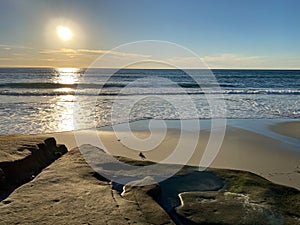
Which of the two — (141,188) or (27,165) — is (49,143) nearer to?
(27,165)

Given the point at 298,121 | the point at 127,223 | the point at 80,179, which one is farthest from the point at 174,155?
the point at 298,121

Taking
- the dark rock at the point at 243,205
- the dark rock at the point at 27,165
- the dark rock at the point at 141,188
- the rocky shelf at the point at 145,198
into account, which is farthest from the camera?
the dark rock at the point at 27,165

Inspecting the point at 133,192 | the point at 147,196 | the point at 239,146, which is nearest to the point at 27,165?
the point at 133,192

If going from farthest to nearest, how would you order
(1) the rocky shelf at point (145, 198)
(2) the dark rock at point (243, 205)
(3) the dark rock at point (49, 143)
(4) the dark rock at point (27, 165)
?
1. (3) the dark rock at point (49, 143)
2. (4) the dark rock at point (27, 165)
3. (2) the dark rock at point (243, 205)
4. (1) the rocky shelf at point (145, 198)

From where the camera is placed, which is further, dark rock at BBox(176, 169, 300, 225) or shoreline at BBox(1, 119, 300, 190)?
shoreline at BBox(1, 119, 300, 190)

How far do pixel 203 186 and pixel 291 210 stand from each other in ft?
3.80

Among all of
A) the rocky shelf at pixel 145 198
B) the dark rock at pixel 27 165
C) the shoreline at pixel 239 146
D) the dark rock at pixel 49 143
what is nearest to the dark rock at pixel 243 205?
the rocky shelf at pixel 145 198

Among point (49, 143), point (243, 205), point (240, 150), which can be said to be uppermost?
point (49, 143)

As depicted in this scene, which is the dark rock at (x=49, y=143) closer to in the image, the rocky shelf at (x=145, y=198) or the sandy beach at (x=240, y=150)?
the rocky shelf at (x=145, y=198)

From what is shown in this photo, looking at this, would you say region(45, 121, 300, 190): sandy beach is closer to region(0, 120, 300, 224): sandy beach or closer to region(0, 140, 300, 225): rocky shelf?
region(0, 120, 300, 224): sandy beach

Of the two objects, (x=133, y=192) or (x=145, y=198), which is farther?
(x=133, y=192)

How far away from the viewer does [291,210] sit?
3.59m

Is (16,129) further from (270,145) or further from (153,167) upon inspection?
(270,145)

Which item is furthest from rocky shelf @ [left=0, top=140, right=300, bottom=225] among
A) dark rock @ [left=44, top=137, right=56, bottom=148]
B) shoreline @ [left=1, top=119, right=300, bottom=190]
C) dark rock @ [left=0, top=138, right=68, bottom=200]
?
shoreline @ [left=1, top=119, right=300, bottom=190]
